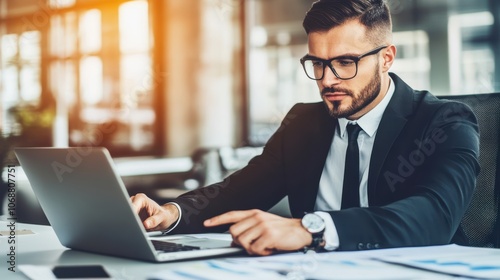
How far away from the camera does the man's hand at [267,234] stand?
1.22 metres

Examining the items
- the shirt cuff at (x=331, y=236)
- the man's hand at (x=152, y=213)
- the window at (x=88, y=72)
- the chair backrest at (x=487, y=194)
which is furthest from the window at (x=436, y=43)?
the shirt cuff at (x=331, y=236)

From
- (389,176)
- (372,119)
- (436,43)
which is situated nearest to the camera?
(389,176)

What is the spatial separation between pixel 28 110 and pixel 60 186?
8.02 meters

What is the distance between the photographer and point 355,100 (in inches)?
Answer: 71.8

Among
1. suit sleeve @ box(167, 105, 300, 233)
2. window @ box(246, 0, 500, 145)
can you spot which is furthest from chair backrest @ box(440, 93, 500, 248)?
window @ box(246, 0, 500, 145)

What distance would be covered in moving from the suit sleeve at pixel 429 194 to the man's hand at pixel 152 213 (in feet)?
1.61

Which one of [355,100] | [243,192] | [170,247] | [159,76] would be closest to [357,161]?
[355,100]

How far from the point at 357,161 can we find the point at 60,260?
895mm

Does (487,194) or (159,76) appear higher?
(159,76)

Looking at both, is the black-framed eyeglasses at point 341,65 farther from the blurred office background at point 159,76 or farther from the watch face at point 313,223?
the blurred office background at point 159,76

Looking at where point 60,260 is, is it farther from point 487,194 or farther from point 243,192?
point 487,194

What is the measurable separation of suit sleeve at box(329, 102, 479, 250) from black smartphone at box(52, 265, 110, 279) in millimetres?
472

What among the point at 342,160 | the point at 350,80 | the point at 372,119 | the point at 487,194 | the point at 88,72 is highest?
the point at 88,72

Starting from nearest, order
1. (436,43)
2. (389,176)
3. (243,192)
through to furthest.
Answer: (389,176) < (243,192) < (436,43)
